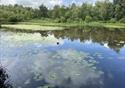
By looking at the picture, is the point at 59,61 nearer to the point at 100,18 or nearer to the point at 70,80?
the point at 70,80

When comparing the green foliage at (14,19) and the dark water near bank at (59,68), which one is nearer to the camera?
the dark water near bank at (59,68)

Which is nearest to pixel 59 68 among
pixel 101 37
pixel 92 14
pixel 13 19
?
pixel 101 37

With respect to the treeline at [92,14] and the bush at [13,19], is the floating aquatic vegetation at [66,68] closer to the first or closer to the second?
the treeline at [92,14]

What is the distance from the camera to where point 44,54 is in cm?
1980

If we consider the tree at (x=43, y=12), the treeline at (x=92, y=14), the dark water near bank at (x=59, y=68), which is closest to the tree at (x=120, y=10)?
the treeline at (x=92, y=14)

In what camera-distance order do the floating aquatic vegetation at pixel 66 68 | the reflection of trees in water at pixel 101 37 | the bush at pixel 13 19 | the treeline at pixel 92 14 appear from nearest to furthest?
1. the floating aquatic vegetation at pixel 66 68
2. the reflection of trees in water at pixel 101 37
3. the bush at pixel 13 19
4. the treeline at pixel 92 14

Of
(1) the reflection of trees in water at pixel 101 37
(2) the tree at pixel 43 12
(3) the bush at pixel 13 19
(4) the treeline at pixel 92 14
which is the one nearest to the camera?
(1) the reflection of trees in water at pixel 101 37

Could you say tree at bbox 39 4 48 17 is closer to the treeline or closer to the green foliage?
the treeline

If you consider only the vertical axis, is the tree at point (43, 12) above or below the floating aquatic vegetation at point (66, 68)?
below

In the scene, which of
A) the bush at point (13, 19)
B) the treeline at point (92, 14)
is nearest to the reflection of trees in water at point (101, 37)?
the treeline at point (92, 14)

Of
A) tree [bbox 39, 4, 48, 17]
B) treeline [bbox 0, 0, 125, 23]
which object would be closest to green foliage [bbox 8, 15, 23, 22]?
treeline [bbox 0, 0, 125, 23]

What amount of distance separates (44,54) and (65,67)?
4207 mm

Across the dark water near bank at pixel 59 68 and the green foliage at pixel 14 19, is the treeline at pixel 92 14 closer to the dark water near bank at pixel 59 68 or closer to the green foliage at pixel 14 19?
the green foliage at pixel 14 19

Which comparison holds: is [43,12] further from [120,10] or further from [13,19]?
[120,10]
